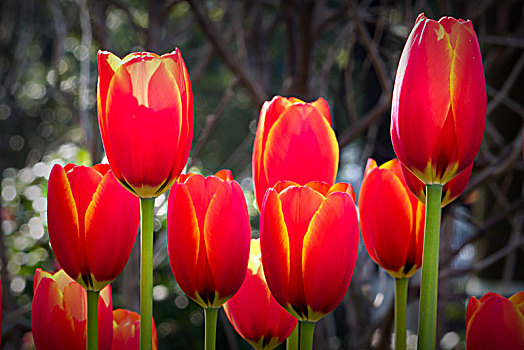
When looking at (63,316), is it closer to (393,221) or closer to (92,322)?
(92,322)

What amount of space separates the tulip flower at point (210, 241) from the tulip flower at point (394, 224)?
0.07 metres

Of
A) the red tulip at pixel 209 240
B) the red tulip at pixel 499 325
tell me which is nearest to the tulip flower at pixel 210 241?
the red tulip at pixel 209 240

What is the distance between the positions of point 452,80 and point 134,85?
127 mm

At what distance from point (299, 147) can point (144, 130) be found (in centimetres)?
8

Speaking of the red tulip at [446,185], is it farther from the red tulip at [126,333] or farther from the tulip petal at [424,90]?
the red tulip at [126,333]

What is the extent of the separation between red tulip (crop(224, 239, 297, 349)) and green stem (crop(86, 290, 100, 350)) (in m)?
0.06

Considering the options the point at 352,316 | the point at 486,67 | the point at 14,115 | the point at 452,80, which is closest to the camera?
the point at 452,80

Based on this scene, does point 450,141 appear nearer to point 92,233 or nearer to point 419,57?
point 419,57

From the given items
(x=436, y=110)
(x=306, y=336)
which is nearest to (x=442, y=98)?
(x=436, y=110)

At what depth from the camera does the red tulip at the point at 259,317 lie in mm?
272

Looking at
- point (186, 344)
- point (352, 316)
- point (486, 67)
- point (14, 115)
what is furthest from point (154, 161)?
point (186, 344)

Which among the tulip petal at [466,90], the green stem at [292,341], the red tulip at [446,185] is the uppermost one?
the tulip petal at [466,90]

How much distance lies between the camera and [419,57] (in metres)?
0.23

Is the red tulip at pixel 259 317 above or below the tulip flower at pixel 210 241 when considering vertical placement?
below
